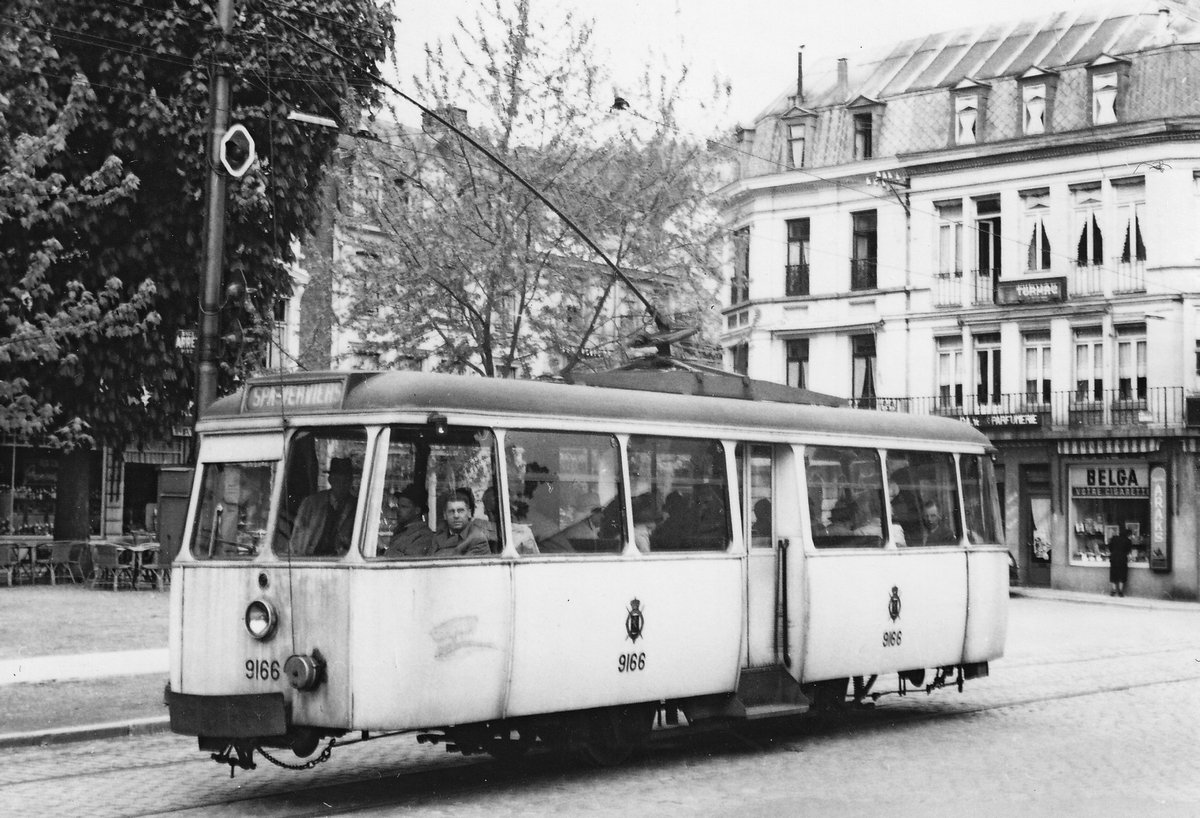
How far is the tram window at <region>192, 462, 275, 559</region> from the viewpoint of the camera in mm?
10484

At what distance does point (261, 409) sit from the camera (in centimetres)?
1070

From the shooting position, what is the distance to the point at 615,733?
1180 centimetres

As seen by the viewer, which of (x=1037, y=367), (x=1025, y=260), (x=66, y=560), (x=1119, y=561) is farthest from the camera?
(x=1025, y=260)

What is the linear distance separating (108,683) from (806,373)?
3345 centimetres

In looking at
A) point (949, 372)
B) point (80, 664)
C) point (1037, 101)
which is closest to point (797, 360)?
point (949, 372)

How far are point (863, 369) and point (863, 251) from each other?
335 centimetres

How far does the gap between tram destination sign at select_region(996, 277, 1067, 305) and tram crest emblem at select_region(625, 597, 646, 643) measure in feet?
109

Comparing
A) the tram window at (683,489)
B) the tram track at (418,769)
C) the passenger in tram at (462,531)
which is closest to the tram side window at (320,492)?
the passenger in tram at (462,531)

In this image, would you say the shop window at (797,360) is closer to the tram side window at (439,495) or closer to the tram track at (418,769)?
the tram track at (418,769)

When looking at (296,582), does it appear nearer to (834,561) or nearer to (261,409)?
(261,409)

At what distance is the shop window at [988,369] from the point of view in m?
44.4

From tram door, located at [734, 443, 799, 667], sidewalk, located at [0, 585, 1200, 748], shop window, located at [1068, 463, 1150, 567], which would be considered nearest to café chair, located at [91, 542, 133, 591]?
sidewalk, located at [0, 585, 1200, 748]

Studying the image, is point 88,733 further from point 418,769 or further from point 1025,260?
point 1025,260

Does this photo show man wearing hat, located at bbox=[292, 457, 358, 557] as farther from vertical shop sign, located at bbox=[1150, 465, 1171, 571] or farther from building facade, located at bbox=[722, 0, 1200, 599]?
vertical shop sign, located at bbox=[1150, 465, 1171, 571]
